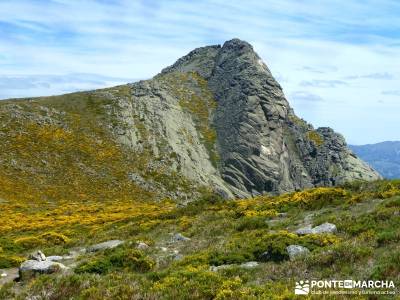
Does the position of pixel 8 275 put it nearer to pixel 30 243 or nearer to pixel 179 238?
pixel 179 238

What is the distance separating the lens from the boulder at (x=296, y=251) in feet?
52.4

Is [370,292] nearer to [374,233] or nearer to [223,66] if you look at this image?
[374,233]

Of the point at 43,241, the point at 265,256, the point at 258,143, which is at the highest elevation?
the point at 258,143

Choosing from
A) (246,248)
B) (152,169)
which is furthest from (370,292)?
(152,169)

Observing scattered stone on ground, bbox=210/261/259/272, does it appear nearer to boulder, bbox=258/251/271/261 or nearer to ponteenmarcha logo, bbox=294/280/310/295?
boulder, bbox=258/251/271/261

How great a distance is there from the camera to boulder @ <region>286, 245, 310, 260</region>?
52.4 feet

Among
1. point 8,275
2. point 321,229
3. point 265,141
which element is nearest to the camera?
point 321,229

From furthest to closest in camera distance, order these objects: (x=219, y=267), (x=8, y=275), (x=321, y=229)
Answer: (x=8, y=275) → (x=321, y=229) → (x=219, y=267)

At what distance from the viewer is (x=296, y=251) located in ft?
53.5

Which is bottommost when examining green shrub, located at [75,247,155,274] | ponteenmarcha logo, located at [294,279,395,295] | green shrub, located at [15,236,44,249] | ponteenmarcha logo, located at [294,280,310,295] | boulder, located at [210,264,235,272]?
green shrub, located at [15,236,44,249]

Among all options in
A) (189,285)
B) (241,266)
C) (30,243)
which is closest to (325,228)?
(241,266)

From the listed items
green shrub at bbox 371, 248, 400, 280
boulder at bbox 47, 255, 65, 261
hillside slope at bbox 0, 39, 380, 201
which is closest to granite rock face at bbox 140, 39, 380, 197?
hillside slope at bbox 0, 39, 380, 201

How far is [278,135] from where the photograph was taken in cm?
11612

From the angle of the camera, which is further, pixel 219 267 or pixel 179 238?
pixel 179 238
